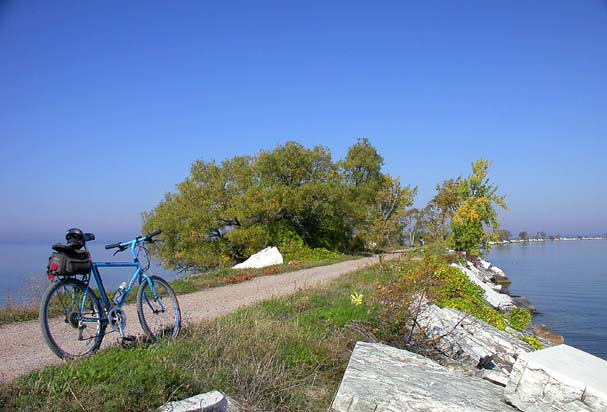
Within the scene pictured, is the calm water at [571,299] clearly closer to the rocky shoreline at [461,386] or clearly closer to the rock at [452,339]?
the rock at [452,339]

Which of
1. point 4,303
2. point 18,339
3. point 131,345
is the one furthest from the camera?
point 4,303

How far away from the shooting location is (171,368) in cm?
454

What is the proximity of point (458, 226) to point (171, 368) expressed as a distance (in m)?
24.1

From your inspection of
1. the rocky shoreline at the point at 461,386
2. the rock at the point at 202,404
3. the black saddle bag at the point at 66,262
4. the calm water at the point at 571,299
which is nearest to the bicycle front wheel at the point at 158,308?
the black saddle bag at the point at 66,262

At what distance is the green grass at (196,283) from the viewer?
880 centimetres

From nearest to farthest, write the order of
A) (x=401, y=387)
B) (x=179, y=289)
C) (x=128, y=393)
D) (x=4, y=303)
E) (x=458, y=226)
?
(x=128, y=393), (x=401, y=387), (x=4, y=303), (x=179, y=289), (x=458, y=226)

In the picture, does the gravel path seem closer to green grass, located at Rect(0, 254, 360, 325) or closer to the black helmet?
green grass, located at Rect(0, 254, 360, 325)

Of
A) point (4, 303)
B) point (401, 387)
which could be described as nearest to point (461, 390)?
point (401, 387)

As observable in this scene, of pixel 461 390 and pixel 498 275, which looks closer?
pixel 461 390

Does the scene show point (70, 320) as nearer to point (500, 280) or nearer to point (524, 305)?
point (524, 305)

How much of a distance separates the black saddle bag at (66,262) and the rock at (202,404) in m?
2.00

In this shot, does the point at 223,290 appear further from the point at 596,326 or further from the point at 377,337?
the point at 596,326

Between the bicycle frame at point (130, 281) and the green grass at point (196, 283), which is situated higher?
the bicycle frame at point (130, 281)

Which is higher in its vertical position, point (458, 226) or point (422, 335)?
point (458, 226)
